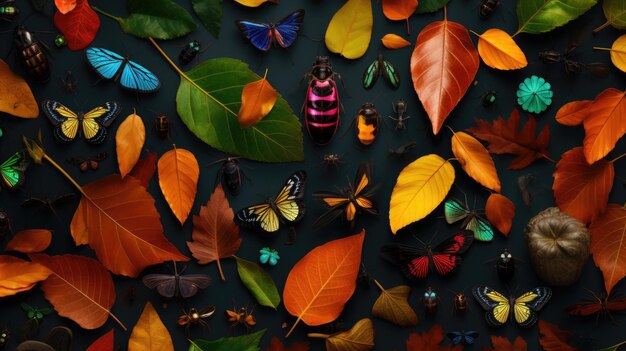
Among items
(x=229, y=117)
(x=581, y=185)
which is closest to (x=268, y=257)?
(x=229, y=117)

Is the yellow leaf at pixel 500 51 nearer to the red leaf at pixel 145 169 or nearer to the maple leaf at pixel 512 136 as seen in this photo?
the maple leaf at pixel 512 136

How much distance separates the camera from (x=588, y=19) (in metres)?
1.58

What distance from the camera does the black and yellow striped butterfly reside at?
1.50m

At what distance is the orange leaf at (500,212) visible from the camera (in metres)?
1.55

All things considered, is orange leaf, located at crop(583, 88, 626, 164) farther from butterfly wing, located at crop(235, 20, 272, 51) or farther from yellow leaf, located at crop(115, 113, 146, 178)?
yellow leaf, located at crop(115, 113, 146, 178)

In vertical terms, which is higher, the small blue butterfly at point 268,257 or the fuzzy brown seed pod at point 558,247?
the fuzzy brown seed pod at point 558,247

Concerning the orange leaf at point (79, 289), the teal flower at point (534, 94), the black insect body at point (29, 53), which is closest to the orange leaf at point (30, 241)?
the orange leaf at point (79, 289)

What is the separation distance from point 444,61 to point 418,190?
0.27 m

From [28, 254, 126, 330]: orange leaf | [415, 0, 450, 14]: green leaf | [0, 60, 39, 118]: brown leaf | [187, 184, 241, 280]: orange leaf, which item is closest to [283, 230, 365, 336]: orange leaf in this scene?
[187, 184, 241, 280]: orange leaf

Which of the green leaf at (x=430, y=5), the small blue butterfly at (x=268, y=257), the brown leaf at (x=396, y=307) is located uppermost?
the green leaf at (x=430, y=5)

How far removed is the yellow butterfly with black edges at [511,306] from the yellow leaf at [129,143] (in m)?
0.75

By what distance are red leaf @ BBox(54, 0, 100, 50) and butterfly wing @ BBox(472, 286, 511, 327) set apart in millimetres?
945

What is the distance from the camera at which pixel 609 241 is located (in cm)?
157

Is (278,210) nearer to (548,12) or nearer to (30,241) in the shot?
(30,241)
